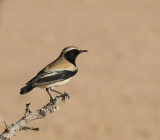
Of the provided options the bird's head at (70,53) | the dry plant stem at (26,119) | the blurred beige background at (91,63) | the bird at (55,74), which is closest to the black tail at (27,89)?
the bird at (55,74)

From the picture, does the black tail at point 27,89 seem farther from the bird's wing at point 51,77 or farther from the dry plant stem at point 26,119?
the dry plant stem at point 26,119

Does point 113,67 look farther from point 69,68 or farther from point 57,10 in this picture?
point 69,68

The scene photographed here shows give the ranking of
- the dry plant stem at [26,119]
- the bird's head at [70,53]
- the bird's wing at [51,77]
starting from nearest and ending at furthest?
the dry plant stem at [26,119]
the bird's wing at [51,77]
the bird's head at [70,53]

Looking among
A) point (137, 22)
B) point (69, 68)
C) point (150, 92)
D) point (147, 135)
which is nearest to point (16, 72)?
point (150, 92)

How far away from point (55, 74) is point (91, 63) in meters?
28.3

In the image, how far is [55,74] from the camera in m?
8.40

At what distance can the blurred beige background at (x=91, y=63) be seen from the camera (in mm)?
27844

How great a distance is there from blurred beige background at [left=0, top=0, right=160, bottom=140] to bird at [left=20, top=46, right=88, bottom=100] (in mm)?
17454

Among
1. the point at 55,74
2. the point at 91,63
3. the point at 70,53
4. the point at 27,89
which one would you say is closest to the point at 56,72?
the point at 55,74

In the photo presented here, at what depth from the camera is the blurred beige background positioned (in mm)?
27844

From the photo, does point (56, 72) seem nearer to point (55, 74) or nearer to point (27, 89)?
point (55, 74)

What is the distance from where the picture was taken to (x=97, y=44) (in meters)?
40.4

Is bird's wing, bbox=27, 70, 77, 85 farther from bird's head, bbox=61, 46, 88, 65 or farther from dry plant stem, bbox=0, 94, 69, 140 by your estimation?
bird's head, bbox=61, 46, 88, 65

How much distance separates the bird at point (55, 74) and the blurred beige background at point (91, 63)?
687 inches
